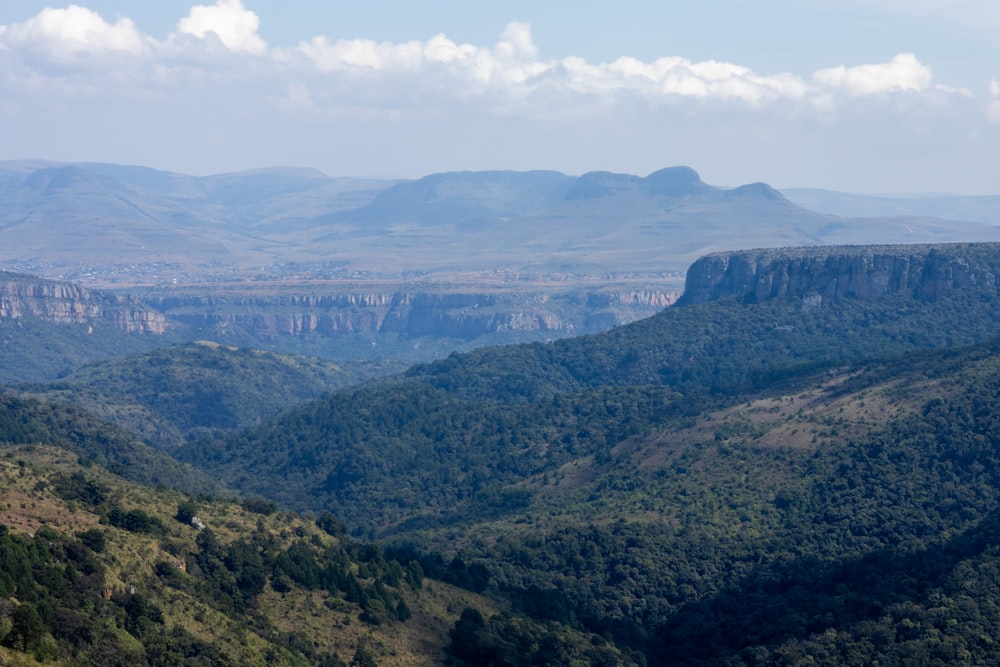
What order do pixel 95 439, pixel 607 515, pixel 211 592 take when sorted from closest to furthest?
1. pixel 211 592
2. pixel 607 515
3. pixel 95 439

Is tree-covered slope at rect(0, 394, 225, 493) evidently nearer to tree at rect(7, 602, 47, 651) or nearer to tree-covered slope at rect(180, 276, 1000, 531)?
tree-covered slope at rect(180, 276, 1000, 531)

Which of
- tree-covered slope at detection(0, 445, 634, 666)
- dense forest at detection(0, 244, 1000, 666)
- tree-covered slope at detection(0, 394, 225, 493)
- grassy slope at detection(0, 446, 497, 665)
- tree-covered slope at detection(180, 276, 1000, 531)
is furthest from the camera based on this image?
tree-covered slope at detection(180, 276, 1000, 531)

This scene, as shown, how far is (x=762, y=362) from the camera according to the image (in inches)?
7790

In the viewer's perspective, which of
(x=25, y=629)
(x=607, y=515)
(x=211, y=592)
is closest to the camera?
(x=25, y=629)

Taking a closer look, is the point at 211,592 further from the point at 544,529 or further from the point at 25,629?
the point at 544,529

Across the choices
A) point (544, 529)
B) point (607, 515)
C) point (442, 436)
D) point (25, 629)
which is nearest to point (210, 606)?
point (25, 629)

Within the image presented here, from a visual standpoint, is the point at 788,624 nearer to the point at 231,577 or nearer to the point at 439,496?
the point at 231,577

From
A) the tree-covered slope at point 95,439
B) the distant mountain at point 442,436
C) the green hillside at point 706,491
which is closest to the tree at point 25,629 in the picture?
the green hillside at point 706,491

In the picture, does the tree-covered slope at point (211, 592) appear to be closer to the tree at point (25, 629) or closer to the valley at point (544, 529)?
the tree at point (25, 629)

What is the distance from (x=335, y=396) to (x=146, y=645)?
133 m

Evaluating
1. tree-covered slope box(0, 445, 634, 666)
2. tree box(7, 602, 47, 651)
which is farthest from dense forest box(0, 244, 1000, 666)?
tree-covered slope box(0, 445, 634, 666)

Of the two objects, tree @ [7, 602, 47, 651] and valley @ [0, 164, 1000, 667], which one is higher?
tree @ [7, 602, 47, 651]

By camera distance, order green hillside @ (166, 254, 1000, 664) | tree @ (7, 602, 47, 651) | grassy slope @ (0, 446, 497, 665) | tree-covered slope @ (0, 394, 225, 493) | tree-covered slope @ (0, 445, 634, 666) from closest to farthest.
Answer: tree @ (7, 602, 47, 651)
tree-covered slope @ (0, 445, 634, 666)
grassy slope @ (0, 446, 497, 665)
green hillside @ (166, 254, 1000, 664)
tree-covered slope @ (0, 394, 225, 493)

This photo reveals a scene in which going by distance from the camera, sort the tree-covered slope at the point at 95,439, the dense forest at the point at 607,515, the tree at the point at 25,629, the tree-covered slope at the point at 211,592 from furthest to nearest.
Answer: the tree-covered slope at the point at 95,439 → the dense forest at the point at 607,515 → the tree-covered slope at the point at 211,592 → the tree at the point at 25,629
